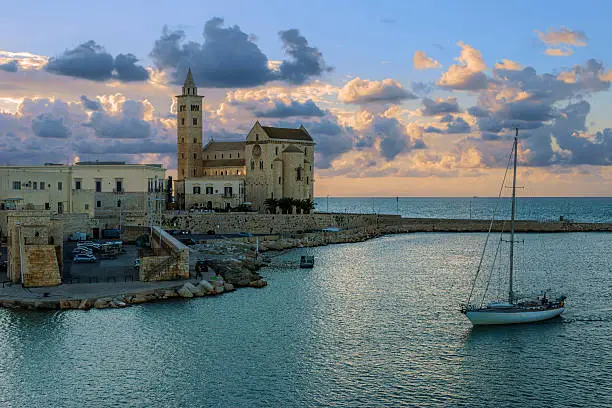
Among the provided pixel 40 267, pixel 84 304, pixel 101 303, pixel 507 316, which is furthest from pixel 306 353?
pixel 40 267

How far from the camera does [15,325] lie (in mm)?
37094

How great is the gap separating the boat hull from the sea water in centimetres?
53

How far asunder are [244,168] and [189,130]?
12972mm

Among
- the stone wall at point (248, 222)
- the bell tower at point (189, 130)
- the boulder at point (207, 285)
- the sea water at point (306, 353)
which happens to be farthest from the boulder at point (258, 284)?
the bell tower at point (189, 130)

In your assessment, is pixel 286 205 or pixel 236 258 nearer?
pixel 236 258

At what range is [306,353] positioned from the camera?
110ft

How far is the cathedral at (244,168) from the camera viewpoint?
105 metres

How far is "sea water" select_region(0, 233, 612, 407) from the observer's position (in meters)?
27.9

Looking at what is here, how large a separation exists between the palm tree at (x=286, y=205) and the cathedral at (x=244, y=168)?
372 centimetres

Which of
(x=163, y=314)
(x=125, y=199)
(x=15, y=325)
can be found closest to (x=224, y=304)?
(x=163, y=314)

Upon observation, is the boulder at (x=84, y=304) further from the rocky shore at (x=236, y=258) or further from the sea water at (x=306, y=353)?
the sea water at (x=306, y=353)

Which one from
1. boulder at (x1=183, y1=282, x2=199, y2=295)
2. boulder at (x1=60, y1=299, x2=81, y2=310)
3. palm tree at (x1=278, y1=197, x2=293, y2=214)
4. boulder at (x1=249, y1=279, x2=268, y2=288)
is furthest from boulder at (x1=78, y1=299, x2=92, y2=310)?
palm tree at (x1=278, y1=197, x2=293, y2=214)

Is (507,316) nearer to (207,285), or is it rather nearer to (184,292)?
(207,285)

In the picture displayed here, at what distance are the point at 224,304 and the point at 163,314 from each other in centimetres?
527
